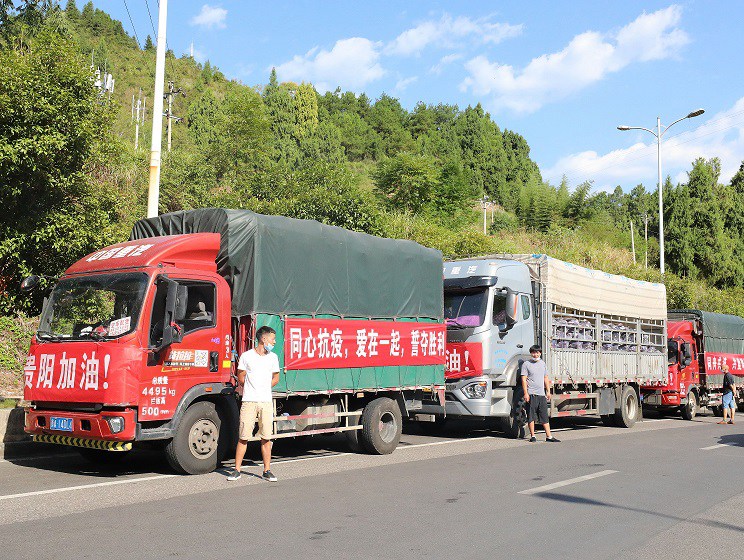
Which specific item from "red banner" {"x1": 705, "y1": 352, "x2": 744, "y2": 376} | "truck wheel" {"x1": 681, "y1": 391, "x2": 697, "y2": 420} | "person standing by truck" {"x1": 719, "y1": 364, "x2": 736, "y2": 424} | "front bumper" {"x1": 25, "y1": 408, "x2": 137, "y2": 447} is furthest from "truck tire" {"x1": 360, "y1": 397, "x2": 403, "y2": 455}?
"red banner" {"x1": 705, "y1": 352, "x2": 744, "y2": 376}

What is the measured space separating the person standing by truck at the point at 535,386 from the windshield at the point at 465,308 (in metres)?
1.17

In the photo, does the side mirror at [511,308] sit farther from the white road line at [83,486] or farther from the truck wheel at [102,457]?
the truck wheel at [102,457]

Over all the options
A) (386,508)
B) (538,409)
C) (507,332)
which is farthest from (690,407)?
(386,508)

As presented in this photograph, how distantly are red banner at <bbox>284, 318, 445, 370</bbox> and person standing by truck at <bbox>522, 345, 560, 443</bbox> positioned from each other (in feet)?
6.33

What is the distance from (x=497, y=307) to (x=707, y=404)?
12001 millimetres

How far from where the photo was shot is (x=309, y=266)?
1019 centimetres

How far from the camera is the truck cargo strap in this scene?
816cm

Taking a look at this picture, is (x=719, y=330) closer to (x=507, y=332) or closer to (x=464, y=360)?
(x=507, y=332)

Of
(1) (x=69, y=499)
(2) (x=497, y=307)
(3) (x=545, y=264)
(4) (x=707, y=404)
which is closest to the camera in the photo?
(1) (x=69, y=499)

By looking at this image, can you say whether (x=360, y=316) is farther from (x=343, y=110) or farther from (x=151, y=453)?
(x=343, y=110)

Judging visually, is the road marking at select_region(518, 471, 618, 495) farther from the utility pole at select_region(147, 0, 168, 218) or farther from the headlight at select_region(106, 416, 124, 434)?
the utility pole at select_region(147, 0, 168, 218)

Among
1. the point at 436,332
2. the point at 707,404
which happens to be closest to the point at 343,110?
the point at 707,404

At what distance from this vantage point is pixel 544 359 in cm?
1445

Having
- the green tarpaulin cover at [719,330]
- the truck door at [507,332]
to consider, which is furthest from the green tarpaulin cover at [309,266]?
the green tarpaulin cover at [719,330]
